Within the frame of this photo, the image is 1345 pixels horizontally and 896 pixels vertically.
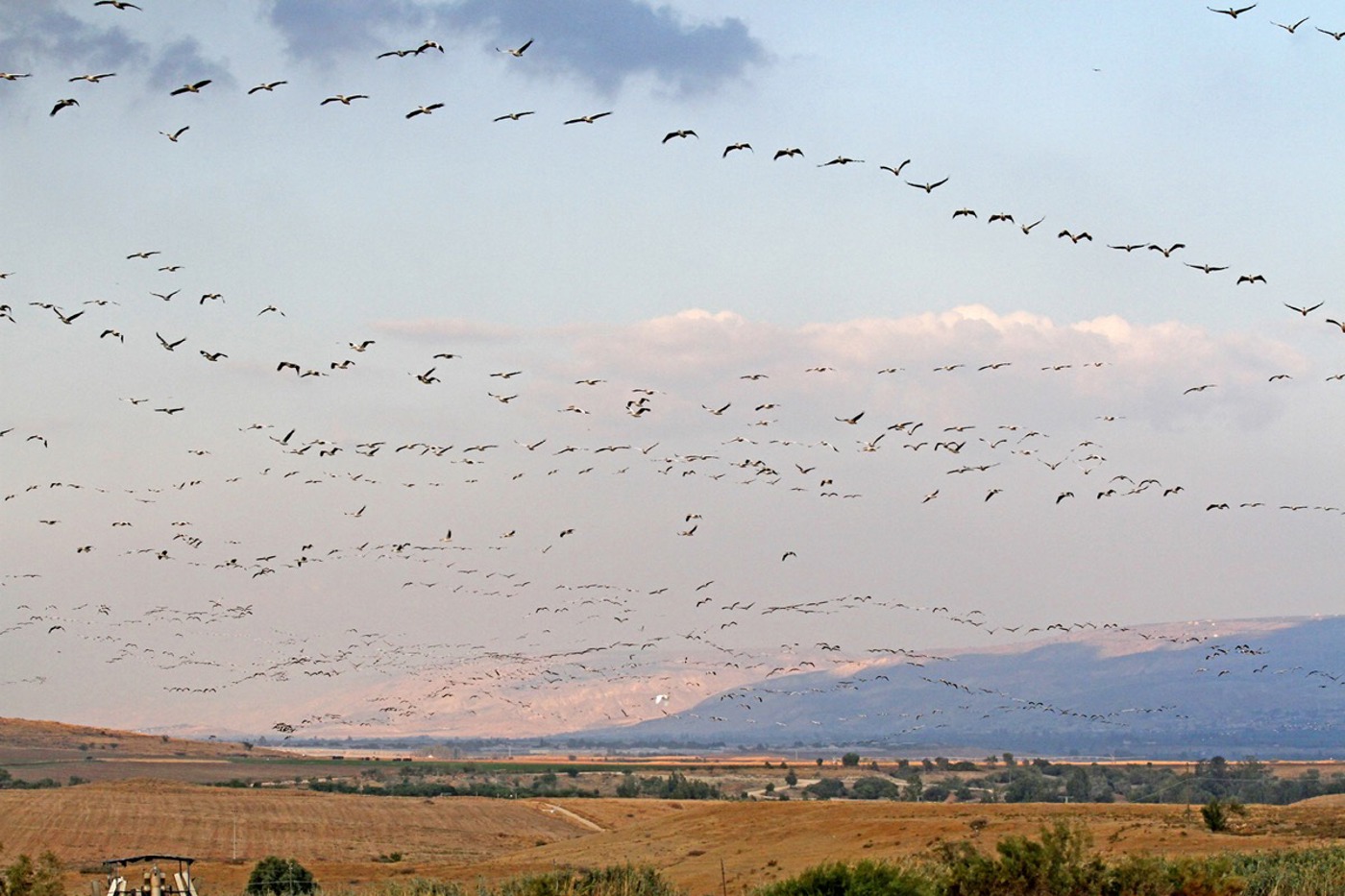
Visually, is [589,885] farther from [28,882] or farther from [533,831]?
[533,831]

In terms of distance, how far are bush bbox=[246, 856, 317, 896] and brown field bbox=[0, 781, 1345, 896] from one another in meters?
1.69

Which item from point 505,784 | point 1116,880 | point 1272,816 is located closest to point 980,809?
point 1272,816

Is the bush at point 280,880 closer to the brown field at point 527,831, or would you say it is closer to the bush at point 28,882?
the brown field at point 527,831

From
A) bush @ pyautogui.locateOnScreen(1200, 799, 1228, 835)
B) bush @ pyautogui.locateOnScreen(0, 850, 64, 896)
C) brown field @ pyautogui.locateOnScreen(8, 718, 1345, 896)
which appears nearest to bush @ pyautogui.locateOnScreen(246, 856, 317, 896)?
brown field @ pyautogui.locateOnScreen(8, 718, 1345, 896)

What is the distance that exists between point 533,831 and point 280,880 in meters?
46.5

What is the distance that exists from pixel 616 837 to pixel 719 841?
12.2 metres

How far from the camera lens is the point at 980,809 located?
8781 cm

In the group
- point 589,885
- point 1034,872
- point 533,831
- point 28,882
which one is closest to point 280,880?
point 28,882

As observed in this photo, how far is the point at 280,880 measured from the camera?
64.2 metres

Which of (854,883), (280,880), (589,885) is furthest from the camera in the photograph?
(280,880)

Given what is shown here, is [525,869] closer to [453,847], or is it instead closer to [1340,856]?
[453,847]

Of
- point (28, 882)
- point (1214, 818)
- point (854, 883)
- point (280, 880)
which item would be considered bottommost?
point (280, 880)

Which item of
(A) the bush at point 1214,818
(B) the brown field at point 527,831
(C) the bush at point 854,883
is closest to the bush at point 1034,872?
(C) the bush at point 854,883

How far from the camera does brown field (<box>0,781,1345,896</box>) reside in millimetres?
70125
